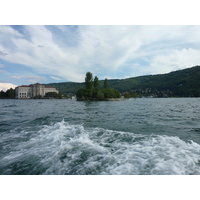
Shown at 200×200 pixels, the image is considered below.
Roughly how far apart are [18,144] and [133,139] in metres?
6.40

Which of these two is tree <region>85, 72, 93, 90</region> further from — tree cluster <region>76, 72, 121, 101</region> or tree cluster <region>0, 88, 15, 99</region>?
tree cluster <region>0, 88, 15, 99</region>

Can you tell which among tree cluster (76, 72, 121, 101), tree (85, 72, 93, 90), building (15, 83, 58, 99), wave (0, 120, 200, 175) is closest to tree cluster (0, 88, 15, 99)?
building (15, 83, 58, 99)

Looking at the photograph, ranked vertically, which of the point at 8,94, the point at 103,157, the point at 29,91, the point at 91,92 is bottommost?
the point at 103,157

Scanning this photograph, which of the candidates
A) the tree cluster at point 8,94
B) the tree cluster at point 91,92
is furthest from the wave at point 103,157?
the tree cluster at point 8,94

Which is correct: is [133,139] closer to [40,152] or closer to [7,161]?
[40,152]

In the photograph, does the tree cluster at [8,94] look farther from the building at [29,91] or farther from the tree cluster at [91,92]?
the tree cluster at [91,92]

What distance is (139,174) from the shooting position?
4430 millimetres

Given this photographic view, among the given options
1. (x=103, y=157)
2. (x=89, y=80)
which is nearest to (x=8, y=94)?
(x=89, y=80)

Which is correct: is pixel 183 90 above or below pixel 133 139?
above

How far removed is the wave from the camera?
468 centimetres

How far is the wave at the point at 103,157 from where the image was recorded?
4.68m

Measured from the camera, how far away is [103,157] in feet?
18.3

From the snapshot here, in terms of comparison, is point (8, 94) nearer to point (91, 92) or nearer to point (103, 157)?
point (91, 92)
